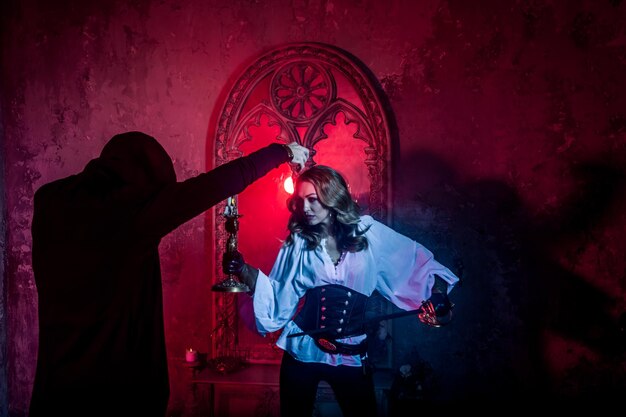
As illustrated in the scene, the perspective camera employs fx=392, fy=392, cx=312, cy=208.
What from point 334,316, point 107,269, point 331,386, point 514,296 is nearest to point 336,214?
point 334,316

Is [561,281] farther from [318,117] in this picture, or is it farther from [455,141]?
[318,117]

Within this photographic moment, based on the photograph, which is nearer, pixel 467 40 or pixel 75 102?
pixel 467 40

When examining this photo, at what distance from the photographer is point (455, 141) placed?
334 centimetres

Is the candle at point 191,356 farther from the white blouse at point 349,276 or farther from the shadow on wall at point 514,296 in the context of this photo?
the shadow on wall at point 514,296

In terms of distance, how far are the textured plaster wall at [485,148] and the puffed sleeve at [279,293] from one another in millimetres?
1008

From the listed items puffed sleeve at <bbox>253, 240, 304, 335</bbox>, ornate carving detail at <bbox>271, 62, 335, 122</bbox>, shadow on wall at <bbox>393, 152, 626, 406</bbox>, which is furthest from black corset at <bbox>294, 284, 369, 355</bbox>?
ornate carving detail at <bbox>271, 62, 335, 122</bbox>

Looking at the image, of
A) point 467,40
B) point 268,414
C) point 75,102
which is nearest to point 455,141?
point 467,40

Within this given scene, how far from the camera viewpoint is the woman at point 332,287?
8.59 feet

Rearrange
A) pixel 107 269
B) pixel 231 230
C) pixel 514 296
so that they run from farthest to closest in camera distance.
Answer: pixel 514 296, pixel 231 230, pixel 107 269

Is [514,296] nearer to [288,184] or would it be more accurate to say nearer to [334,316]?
[334,316]

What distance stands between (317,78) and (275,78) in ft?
1.23

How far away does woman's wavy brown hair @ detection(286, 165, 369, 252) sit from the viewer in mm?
2775

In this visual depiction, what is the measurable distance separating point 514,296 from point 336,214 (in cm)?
174

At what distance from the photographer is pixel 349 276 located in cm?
276
